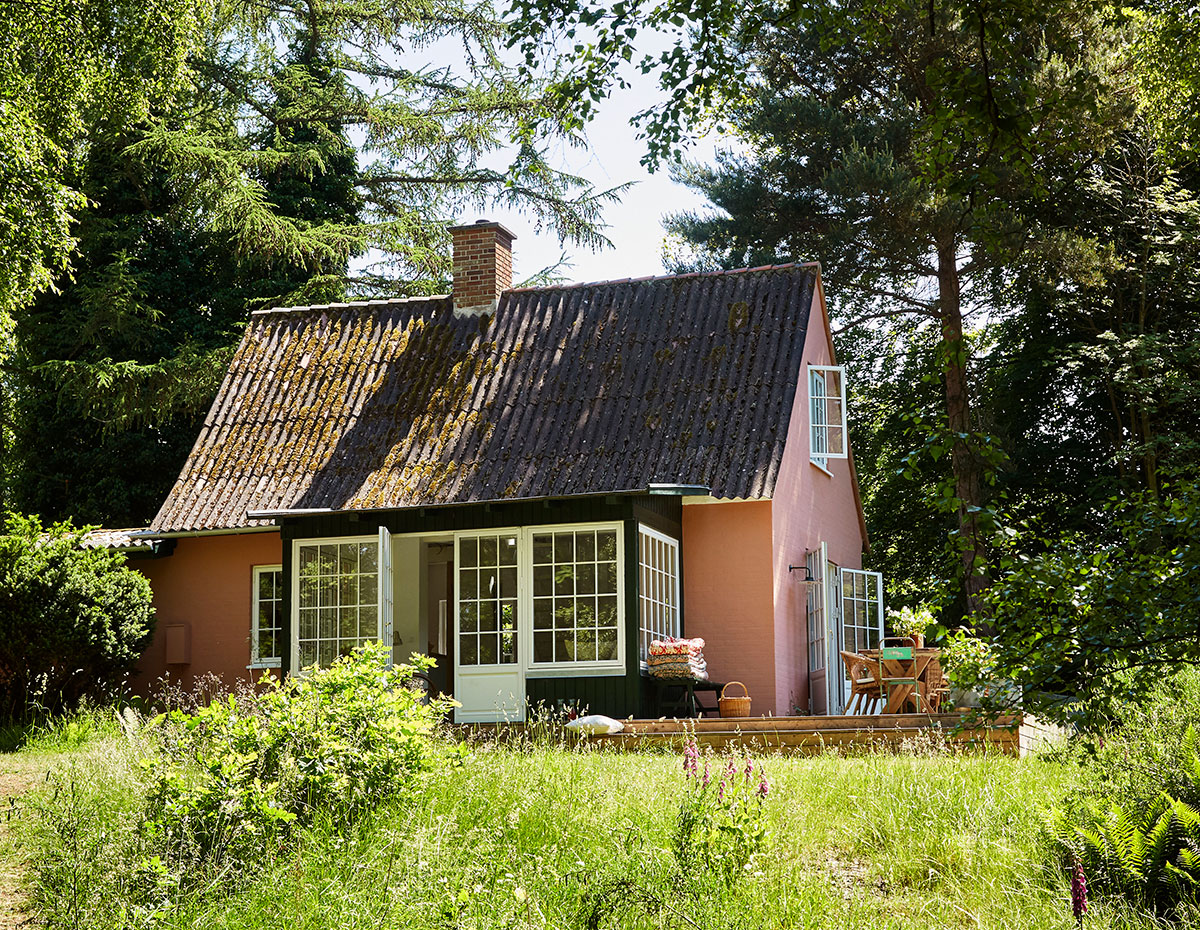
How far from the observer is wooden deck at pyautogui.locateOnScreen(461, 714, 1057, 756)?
941 cm

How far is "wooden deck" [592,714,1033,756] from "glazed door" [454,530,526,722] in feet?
8.84

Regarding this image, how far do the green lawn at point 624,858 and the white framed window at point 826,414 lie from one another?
8.50m

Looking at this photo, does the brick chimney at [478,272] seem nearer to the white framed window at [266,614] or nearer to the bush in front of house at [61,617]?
the white framed window at [266,614]

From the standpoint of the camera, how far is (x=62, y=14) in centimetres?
1462

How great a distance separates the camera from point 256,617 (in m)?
15.7

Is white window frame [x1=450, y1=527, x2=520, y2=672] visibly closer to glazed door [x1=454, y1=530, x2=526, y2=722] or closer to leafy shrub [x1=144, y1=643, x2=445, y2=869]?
glazed door [x1=454, y1=530, x2=526, y2=722]

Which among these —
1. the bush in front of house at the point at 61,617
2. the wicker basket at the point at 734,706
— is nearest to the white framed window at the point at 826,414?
the wicker basket at the point at 734,706

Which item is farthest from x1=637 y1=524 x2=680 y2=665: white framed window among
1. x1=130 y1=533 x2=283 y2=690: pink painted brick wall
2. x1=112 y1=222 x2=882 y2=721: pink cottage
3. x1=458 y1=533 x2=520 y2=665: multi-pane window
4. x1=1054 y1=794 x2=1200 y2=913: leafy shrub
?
x1=1054 y1=794 x2=1200 y2=913: leafy shrub

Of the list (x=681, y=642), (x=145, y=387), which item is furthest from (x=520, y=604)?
(x=145, y=387)

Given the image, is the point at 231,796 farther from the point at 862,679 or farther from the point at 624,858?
the point at 862,679

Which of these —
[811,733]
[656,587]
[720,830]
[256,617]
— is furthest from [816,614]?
[720,830]

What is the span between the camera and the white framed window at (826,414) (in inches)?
635

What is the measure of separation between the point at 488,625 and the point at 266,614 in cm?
357

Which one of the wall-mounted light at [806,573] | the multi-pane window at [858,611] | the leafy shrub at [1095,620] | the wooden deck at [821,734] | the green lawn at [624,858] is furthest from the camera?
the multi-pane window at [858,611]
